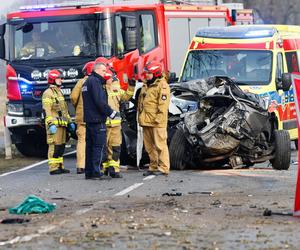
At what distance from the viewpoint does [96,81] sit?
14.2 m

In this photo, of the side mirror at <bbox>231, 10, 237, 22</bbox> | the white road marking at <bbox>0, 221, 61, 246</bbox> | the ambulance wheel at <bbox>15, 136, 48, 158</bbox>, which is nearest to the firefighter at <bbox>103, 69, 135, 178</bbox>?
the white road marking at <bbox>0, 221, 61, 246</bbox>

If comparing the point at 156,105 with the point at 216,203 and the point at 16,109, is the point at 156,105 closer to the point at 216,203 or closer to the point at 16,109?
the point at 216,203

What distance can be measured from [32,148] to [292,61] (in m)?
5.60

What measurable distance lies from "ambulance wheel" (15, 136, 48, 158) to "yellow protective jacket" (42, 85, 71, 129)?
4896mm

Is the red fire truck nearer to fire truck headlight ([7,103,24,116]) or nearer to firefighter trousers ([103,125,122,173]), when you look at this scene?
fire truck headlight ([7,103,24,116])

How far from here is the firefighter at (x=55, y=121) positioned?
1557 cm

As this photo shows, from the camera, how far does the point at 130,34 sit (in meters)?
19.5

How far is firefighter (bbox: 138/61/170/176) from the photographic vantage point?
14.8m

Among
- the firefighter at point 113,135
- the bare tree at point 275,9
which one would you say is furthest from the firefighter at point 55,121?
the bare tree at point 275,9

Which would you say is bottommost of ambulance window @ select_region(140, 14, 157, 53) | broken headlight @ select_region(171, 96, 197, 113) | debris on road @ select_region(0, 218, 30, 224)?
debris on road @ select_region(0, 218, 30, 224)

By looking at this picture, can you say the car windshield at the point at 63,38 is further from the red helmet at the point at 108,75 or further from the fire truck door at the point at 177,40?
the red helmet at the point at 108,75

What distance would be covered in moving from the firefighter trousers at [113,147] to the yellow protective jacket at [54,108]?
3.48ft

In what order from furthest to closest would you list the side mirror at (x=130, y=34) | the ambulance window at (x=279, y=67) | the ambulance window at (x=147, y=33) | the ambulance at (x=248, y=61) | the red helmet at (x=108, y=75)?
the ambulance window at (x=147, y=33)
the side mirror at (x=130, y=34)
the ambulance window at (x=279, y=67)
the ambulance at (x=248, y=61)
the red helmet at (x=108, y=75)

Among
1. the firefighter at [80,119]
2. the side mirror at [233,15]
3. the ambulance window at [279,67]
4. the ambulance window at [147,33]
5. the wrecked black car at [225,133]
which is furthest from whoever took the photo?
the side mirror at [233,15]
